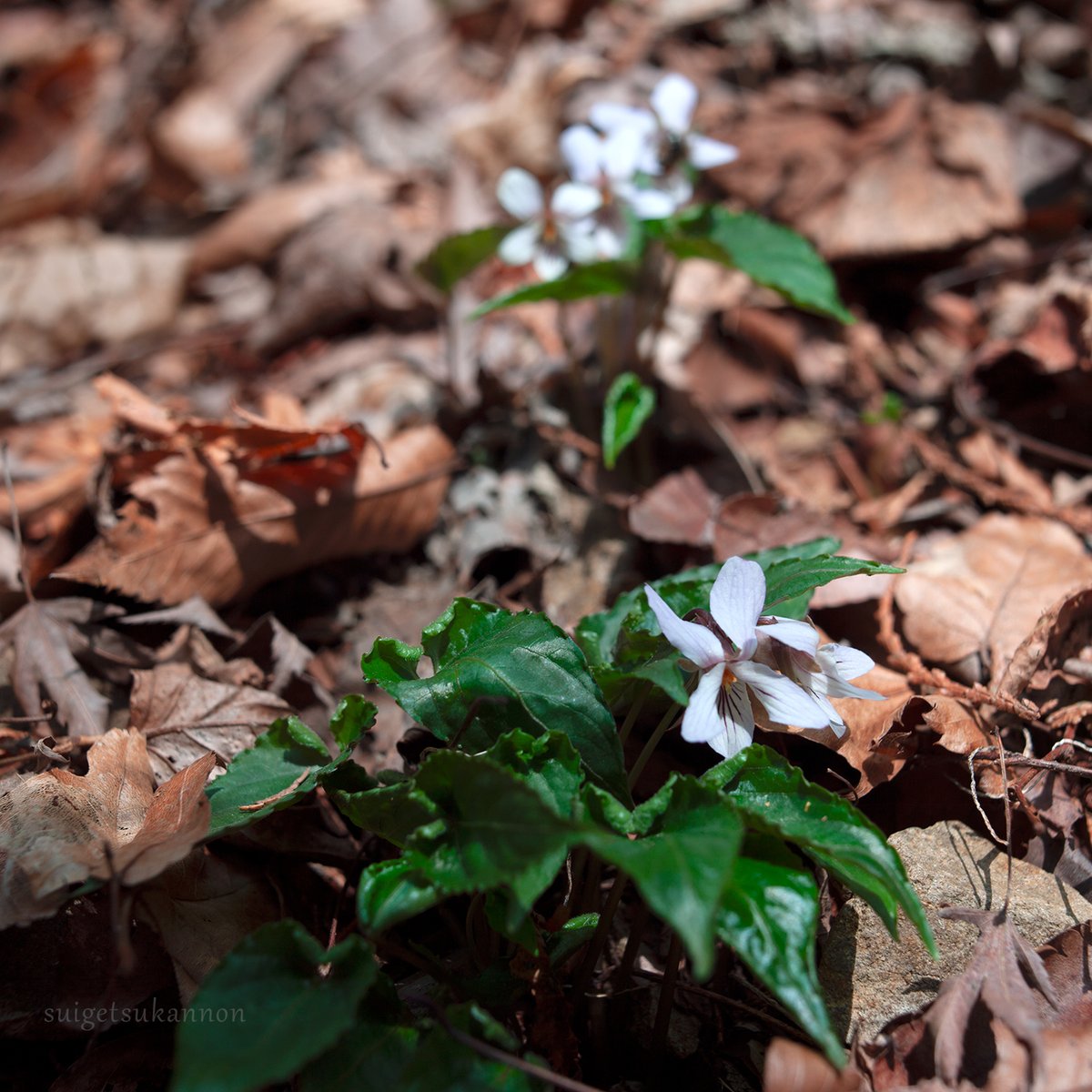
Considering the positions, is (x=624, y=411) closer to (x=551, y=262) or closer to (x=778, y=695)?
(x=551, y=262)

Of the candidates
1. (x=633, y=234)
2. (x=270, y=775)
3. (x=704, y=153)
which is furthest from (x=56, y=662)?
(x=704, y=153)

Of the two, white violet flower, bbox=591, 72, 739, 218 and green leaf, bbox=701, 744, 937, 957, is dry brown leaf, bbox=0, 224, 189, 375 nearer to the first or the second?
white violet flower, bbox=591, 72, 739, 218

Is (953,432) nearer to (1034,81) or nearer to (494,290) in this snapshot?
(494,290)

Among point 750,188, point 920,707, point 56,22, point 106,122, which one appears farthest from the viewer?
point 56,22

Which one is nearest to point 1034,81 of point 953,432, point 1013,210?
point 1013,210

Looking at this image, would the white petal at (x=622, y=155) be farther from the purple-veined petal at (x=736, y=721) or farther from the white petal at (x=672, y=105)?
the purple-veined petal at (x=736, y=721)

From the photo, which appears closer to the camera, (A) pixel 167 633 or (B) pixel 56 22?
(A) pixel 167 633

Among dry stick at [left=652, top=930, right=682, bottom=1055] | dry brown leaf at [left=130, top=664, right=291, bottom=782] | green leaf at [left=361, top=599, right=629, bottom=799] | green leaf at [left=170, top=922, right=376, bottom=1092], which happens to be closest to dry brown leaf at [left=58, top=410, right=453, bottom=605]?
dry brown leaf at [left=130, top=664, right=291, bottom=782]
